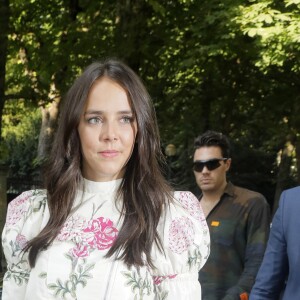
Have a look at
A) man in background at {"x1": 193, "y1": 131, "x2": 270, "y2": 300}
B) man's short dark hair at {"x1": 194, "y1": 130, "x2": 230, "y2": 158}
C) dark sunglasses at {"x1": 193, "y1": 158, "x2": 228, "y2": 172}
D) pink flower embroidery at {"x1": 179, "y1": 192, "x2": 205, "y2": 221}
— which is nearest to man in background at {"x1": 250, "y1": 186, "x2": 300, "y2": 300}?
pink flower embroidery at {"x1": 179, "y1": 192, "x2": 205, "y2": 221}

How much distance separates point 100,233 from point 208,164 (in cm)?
296

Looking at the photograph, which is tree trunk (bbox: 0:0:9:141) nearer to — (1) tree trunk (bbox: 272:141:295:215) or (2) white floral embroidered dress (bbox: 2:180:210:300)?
(2) white floral embroidered dress (bbox: 2:180:210:300)

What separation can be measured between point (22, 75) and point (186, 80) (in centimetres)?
405

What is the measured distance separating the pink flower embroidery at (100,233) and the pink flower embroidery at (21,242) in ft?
0.61

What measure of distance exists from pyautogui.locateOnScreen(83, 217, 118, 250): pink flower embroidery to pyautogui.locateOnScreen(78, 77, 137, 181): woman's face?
15 cm

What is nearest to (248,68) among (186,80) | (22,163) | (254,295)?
(186,80)

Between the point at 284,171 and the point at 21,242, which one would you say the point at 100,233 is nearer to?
the point at 21,242

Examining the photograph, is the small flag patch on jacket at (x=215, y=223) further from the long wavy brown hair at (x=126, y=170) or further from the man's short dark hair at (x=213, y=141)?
the long wavy brown hair at (x=126, y=170)

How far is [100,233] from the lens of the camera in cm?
207

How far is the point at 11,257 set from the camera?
2121 millimetres

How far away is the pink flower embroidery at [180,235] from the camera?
206cm

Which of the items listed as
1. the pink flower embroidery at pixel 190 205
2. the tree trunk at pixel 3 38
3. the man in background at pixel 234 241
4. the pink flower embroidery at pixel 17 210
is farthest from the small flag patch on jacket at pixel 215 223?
the tree trunk at pixel 3 38

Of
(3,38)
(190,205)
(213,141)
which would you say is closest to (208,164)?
(213,141)

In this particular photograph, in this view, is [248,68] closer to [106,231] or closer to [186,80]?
[186,80]
